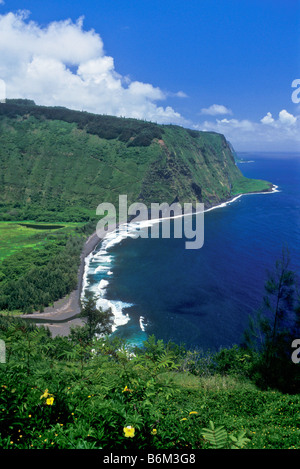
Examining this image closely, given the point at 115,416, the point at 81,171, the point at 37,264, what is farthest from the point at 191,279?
the point at 81,171

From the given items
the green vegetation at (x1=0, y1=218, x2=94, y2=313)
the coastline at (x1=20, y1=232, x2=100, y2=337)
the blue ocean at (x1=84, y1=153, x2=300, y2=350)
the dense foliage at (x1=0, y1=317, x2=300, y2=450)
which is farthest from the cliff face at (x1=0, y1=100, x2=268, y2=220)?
the dense foliage at (x1=0, y1=317, x2=300, y2=450)

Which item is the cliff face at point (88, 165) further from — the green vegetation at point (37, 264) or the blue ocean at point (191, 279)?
the blue ocean at point (191, 279)

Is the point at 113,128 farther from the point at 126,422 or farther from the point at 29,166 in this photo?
the point at 126,422

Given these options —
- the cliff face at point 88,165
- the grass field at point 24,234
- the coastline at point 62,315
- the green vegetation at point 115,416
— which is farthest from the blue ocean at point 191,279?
the cliff face at point 88,165

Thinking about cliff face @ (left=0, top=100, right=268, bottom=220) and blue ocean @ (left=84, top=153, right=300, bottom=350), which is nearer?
blue ocean @ (left=84, top=153, right=300, bottom=350)

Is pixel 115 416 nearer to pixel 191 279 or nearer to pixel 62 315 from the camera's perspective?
pixel 62 315

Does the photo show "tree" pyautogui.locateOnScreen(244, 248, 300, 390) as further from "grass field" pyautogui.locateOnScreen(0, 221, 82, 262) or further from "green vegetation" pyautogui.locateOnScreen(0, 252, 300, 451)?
"grass field" pyautogui.locateOnScreen(0, 221, 82, 262)
